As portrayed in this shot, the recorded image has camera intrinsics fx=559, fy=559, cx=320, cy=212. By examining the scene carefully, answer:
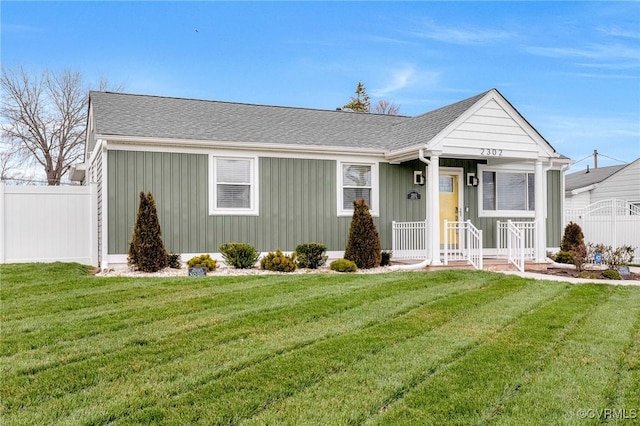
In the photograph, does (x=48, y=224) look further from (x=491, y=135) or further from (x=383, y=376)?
(x=383, y=376)

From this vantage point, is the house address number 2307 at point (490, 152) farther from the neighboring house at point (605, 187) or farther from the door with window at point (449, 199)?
the neighboring house at point (605, 187)

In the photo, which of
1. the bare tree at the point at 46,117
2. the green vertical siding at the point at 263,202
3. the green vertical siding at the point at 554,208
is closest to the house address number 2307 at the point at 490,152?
the green vertical siding at the point at 263,202

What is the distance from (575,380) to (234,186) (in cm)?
862

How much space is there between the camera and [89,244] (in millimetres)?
11977

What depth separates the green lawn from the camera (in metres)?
3.49

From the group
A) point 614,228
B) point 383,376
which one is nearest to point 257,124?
point 383,376

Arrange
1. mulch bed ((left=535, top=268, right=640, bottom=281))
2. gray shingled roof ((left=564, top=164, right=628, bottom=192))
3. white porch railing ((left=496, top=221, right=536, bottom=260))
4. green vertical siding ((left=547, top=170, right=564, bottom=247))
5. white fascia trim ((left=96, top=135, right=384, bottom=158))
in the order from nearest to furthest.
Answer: mulch bed ((left=535, top=268, right=640, bottom=281)) → white fascia trim ((left=96, top=135, right=384, bottom=158)) → white porch railing ((left=496, top=221, right=536, bottom=260)) → green vertical siding ((left=547, top=170, right=564, bottom=247)) → gray shingled roof ((left=564, top=164, right=628, bottom=192))

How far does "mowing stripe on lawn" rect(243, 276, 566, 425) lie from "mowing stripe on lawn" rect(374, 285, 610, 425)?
12 centimetres

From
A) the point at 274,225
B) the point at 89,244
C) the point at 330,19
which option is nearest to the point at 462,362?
the point at 274,225

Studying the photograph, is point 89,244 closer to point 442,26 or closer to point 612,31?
point 442,26

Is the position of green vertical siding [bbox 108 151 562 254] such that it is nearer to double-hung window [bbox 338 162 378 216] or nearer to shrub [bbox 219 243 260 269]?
double-hung window [bbox 338 162 378 216]

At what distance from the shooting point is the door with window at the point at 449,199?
13.3 m

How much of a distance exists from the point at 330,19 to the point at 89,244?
26.0 ft

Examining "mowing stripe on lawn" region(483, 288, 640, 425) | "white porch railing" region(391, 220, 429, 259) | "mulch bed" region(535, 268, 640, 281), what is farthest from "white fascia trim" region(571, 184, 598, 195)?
"mowing stripe on lawn" region(483, 288, 640, 425)
